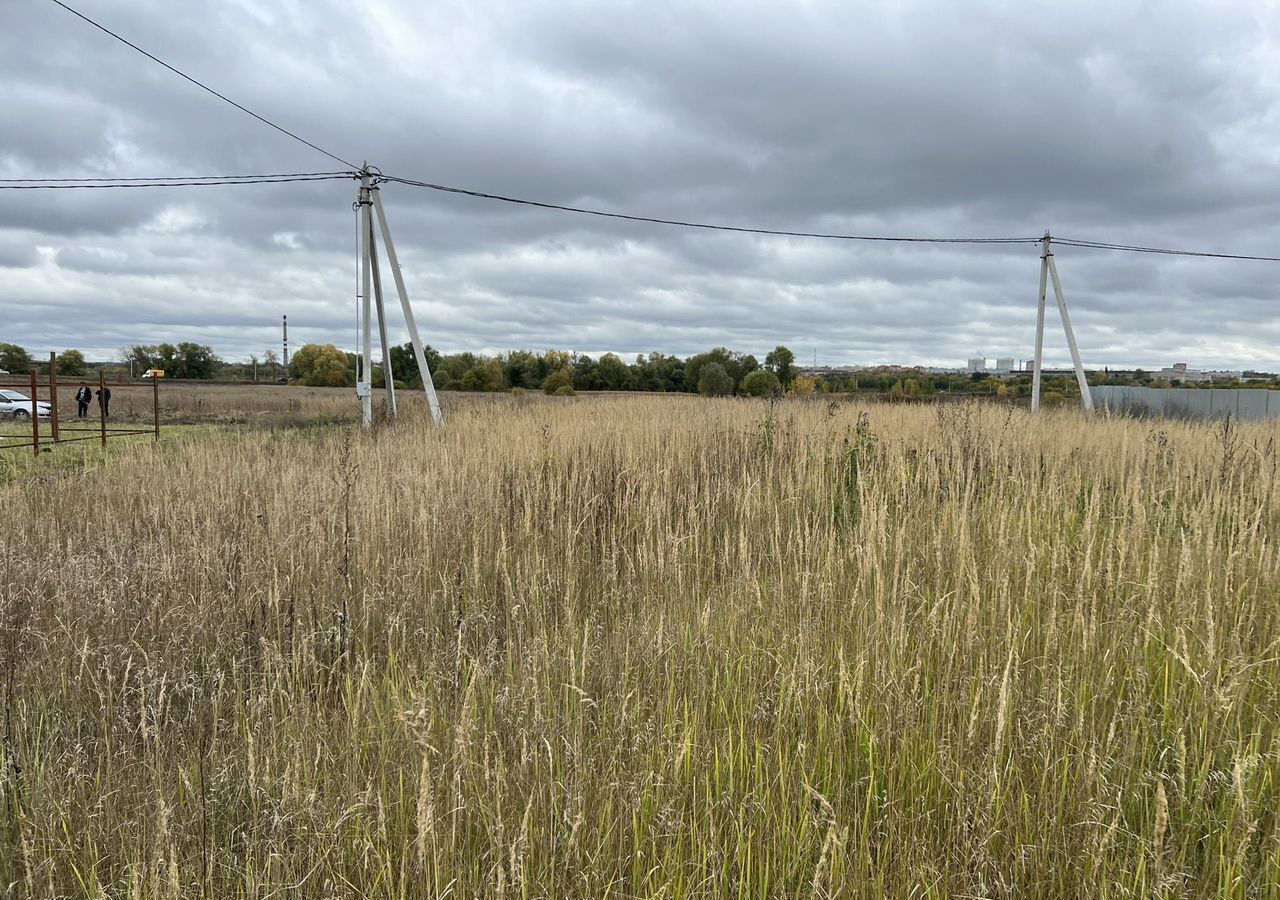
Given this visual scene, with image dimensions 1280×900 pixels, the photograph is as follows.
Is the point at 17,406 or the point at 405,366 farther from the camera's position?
the point at 405,366

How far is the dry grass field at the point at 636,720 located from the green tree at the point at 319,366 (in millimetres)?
67542

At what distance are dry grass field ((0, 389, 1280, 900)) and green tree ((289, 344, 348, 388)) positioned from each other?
222 feet

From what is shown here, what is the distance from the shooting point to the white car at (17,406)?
2630 cm

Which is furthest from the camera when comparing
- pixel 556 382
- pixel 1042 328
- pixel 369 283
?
pixel 556 382

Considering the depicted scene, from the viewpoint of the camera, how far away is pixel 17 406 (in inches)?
1085

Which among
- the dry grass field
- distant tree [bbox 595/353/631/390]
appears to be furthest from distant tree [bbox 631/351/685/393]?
the dry grass field

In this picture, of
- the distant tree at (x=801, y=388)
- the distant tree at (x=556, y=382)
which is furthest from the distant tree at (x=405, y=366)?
the distant tree at (x=801, y=388)

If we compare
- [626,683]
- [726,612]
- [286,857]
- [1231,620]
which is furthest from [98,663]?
[1231,620]

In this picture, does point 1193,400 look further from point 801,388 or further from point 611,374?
point 611,374

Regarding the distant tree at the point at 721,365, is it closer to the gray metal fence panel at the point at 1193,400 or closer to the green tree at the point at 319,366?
the gray metal fence panel at the point at 1193,400

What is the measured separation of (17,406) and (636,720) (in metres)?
34.7

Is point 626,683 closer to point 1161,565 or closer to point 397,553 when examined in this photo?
point 397,553

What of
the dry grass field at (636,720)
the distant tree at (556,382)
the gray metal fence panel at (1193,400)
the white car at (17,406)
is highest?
the distant tree at (556,382)

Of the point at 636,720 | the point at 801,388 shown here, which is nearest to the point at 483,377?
the point at 801,388
